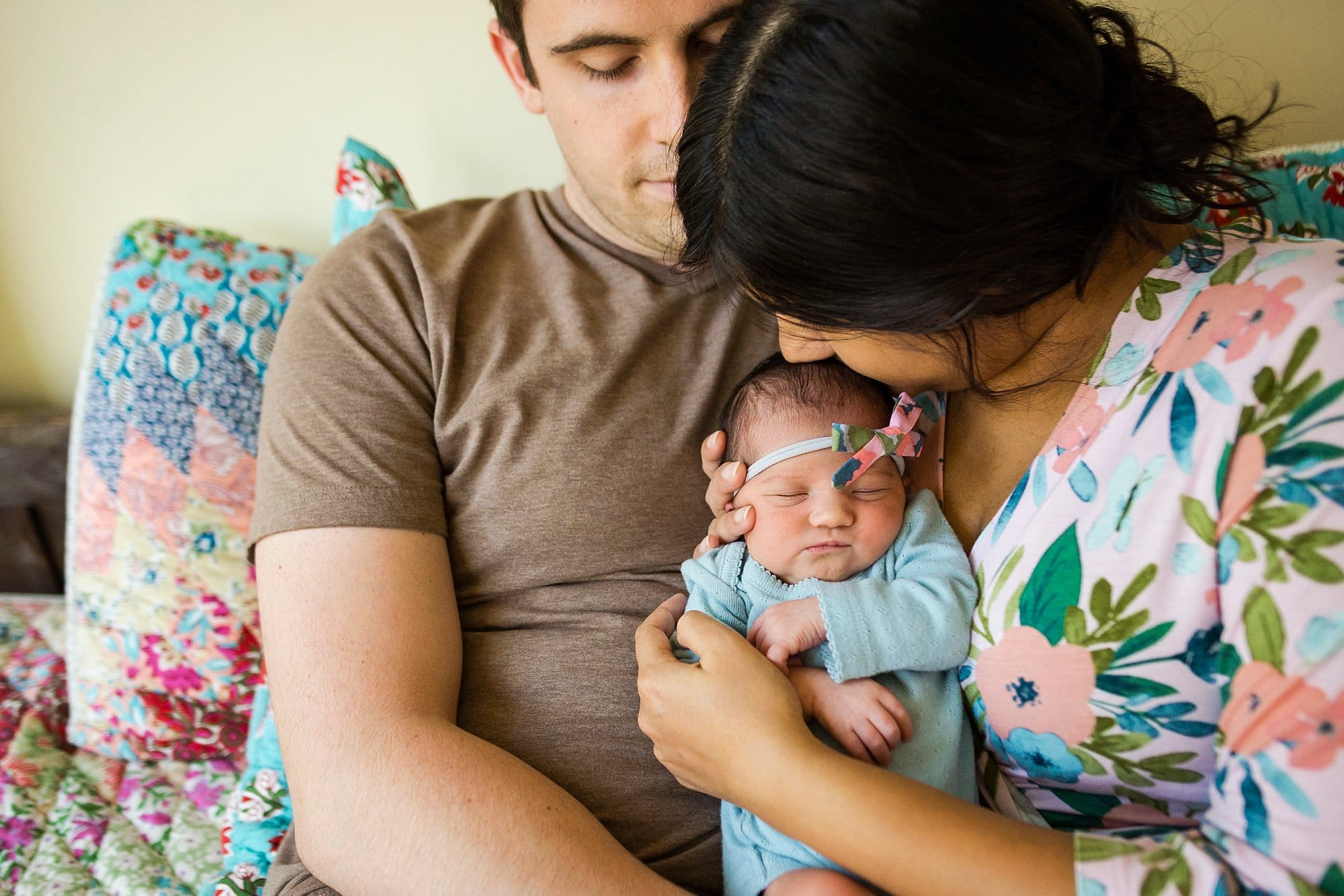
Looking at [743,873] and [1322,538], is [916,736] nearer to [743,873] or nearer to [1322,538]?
[743,873]

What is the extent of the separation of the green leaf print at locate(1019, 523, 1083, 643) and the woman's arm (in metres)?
0.22

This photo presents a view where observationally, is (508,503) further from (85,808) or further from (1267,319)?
(85,808)

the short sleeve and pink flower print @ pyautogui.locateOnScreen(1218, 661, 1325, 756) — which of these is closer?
pink flower print @ pyautogui.locateOnScreen(1218, 661, 1325, 756)

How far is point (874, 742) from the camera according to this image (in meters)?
1.11

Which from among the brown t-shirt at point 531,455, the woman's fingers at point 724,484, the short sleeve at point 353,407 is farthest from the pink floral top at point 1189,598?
the short sleeve at point 353,407

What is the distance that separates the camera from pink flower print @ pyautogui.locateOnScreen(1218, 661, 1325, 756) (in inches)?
30.3

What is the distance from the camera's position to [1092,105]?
0.93 m

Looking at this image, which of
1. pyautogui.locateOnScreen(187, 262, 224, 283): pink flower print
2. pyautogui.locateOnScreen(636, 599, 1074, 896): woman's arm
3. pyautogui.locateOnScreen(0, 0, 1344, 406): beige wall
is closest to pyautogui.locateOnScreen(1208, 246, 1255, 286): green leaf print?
pyautogui.locateOnScreen(636, 599, 1074, 896): woman's arm

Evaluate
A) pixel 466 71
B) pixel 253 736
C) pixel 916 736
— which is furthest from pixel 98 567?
pixel 916 736

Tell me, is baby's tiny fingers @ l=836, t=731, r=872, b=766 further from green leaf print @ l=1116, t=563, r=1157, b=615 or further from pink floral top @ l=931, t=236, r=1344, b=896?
green leaf print @ l=1116, t=563, r=1157, b=615

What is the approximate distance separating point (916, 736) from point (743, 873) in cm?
29

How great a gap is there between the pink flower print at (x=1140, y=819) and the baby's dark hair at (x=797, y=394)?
612mm

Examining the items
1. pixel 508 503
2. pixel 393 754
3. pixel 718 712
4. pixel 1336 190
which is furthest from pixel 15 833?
pixel 1336 190

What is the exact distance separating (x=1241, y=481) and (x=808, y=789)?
55cm
